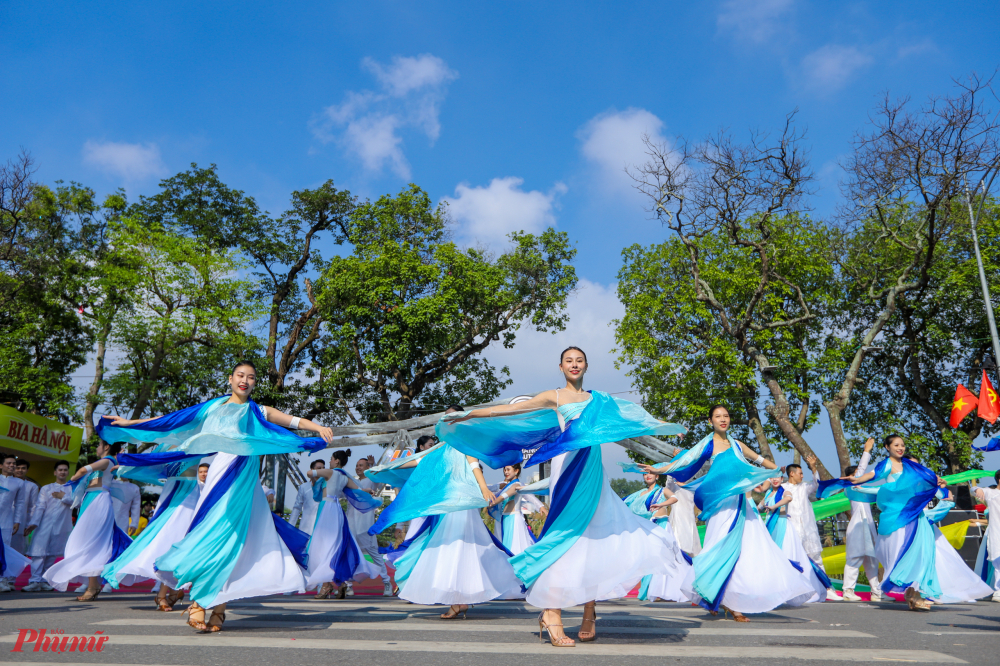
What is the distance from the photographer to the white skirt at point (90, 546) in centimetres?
859

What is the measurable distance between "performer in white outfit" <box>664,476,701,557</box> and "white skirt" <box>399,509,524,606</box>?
11.3 feet

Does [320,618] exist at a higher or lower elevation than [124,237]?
lower

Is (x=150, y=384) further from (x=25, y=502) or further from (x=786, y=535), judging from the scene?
(x=786, y=535)

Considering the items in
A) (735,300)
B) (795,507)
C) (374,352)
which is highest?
(735,300)

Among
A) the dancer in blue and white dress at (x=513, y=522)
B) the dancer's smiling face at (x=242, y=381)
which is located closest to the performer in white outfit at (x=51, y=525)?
the dancer in blue and white dress at (x=513, y=522)

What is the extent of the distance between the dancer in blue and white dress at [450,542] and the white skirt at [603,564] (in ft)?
5.82

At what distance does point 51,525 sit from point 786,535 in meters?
10.5

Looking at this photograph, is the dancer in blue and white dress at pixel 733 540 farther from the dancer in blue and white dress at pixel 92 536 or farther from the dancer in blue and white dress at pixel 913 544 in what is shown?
the dancer in blue and white dress at pixel 92 536

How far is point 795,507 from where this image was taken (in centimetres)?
1069

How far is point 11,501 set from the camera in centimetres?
1129

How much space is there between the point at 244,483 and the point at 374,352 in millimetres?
21354

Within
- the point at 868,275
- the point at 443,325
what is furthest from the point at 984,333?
the point at 443,325

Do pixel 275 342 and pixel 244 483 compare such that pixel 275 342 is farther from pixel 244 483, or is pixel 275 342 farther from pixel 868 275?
pixel 244 483

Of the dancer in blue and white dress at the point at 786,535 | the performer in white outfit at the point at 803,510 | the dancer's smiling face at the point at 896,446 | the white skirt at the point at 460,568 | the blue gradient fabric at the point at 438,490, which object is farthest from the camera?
the performer in white outfit at the point at 803,510
